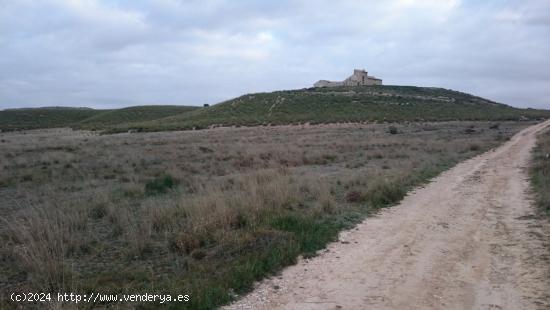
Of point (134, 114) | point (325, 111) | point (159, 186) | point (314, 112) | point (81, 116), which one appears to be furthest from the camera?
point (81, 116)

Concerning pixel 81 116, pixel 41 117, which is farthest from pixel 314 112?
pixel 81 116

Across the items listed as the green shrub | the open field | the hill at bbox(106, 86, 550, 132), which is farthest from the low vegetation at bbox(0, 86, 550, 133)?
the open field

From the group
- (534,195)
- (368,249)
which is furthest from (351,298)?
(534,195)

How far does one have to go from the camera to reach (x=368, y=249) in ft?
25.7

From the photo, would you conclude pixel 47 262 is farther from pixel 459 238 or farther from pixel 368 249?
pixel 459 238

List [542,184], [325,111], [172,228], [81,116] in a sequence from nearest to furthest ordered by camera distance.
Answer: [172,228], [542,184], [325,111], [81,116]

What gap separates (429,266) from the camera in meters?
6.80

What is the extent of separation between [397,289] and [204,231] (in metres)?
3.89

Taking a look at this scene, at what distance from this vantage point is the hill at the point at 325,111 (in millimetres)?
67875

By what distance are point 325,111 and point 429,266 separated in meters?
74.2

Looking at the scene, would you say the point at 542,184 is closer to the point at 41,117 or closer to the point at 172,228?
the point at 172,228

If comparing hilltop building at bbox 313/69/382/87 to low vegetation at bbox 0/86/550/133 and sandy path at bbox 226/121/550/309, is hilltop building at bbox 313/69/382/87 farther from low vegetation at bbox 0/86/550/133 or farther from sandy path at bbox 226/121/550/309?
sandy path at bbox 226/121/550/309

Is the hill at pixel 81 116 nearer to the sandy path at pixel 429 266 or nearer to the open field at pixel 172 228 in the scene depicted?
the open field at pixel 172 228

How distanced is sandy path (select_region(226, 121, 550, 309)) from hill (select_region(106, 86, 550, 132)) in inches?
2148
